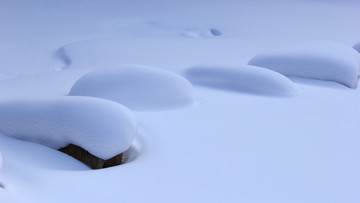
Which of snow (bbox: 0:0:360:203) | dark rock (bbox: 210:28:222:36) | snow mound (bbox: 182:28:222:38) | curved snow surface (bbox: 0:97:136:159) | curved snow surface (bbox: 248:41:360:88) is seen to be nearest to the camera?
snow (bbox: 0:0:360:203)

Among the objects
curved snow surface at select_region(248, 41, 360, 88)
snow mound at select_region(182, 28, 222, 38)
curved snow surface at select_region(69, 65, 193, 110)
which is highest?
snow mound at select_region(182, 28, 222, 38)

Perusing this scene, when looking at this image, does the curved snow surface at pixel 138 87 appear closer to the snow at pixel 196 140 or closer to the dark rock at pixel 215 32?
the snow at pixel 196 140

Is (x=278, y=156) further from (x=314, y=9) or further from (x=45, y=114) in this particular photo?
(x=314, y=9)

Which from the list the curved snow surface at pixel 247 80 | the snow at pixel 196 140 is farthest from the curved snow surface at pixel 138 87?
the curved snow surface at pixel 247 80

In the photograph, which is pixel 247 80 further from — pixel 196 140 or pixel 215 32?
pixel 215 32

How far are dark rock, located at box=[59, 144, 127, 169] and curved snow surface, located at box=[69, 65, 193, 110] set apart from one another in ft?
1.13

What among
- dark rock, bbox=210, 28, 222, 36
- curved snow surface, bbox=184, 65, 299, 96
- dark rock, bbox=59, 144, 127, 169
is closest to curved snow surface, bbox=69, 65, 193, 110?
curved snow surface, bbox=184, 65, 299, 96

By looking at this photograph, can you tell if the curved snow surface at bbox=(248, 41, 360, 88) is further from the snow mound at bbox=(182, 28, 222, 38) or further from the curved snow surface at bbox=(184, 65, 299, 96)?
the snow mound at bbox=(182, 28, 222, 38)

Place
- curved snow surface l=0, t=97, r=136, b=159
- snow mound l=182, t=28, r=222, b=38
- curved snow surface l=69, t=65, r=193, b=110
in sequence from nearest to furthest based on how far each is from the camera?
curved snow surface l=0, t=97, r=136, b=159 → curved snow surface l=69, t=65, r=193, b=110 → snow mound l=182, t=28, r=222, b=38

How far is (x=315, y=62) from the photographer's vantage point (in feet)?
6.64

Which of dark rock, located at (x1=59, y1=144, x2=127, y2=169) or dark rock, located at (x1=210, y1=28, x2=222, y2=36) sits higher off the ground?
dark rock, located at (x1=210, y1=28, x2=222, y2=36)

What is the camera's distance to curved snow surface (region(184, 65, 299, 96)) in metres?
1.75

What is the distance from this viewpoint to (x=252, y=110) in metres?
1.54

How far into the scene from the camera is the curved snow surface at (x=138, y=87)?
5.10 feet
